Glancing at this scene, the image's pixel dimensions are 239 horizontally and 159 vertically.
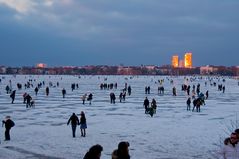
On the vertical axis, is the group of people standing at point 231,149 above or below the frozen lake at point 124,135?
above

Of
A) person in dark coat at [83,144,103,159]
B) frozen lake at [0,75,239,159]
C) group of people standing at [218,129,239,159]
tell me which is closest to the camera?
person in dark coat at [83,144,103,159]

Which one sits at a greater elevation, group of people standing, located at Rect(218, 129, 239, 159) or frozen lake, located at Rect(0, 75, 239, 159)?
group of people standing, located at Rect(218, 129, 239, 159)

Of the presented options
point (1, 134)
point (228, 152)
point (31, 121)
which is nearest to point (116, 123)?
point (31, 121)

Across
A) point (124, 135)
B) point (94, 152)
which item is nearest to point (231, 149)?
point (94, 152)

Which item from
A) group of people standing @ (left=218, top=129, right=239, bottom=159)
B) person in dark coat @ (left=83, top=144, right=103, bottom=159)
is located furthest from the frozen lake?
person in dark coat @ (left=83, top=144, right=103, bottom=159)

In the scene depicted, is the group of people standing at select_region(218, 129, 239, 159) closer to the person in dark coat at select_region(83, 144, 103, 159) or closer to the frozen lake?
the person in dark coat at select_region(83, 144, 103, 159)

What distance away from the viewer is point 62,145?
45.5ft

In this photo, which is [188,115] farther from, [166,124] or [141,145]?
[141,145]

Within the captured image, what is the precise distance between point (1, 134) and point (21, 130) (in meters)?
1.26

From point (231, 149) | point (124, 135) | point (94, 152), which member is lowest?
Answer: point (124, 135)

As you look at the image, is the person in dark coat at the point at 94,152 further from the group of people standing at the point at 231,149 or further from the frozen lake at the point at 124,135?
the frozen lake at the point at 124,135

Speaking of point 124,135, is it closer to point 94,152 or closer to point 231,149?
point 231,149

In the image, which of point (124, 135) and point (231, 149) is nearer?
point (231, 149)

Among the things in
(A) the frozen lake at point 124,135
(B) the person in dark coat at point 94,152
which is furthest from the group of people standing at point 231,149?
(A) the frozen lake at point 124,135
